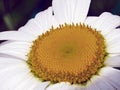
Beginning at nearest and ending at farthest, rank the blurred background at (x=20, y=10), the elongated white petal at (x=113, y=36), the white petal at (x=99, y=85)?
1. the white petal at (x=99, y=85)
2. the elongated white petal at (x=113, y=36)
3. the blurred background at (x=20, y=10)

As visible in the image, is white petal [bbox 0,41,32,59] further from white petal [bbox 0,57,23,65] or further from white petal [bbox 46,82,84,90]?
white petal [bbox 46,82,84,90]

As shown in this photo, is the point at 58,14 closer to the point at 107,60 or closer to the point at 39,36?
the point at 39,36

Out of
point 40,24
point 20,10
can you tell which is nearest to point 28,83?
point 40,24

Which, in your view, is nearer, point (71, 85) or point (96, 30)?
point (71, 85)

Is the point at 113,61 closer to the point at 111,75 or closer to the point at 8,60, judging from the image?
the point at 111,75

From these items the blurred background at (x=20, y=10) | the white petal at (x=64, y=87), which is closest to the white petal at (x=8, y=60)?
the white petal at (x=64, y=87)

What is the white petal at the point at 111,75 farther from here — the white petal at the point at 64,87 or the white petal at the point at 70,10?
the white petal at the point at 70,10

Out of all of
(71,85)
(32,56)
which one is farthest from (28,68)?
(71,85)
